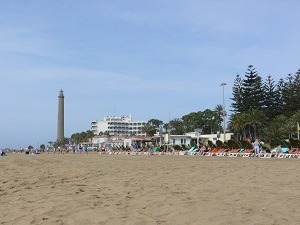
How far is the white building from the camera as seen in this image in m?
182

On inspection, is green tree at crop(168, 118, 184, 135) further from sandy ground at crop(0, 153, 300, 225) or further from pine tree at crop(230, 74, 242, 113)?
sandy ground at crop(0, 153, 300, 225)

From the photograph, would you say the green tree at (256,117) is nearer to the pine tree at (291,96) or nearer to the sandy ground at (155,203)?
the pine tree at (291,96)

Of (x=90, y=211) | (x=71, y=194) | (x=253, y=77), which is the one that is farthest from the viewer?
(x=253, y=77)

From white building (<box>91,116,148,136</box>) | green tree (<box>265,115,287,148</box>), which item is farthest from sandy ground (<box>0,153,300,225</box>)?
white building (<box>91,116,148,136</box>)

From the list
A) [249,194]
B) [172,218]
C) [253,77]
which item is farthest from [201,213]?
[253,77]

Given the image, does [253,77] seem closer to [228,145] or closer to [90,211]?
[228,145]

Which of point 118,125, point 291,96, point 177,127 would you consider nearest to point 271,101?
point 291,96

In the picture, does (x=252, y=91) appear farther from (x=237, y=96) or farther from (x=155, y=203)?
(x=155, y=203)

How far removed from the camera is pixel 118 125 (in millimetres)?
184625

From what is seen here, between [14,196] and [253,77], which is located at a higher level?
[253,77]

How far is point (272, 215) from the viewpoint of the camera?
5.02 m

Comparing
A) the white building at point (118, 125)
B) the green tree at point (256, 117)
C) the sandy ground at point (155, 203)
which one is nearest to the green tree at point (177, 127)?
the white building at point (118, 125)

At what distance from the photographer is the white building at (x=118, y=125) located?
182250mm

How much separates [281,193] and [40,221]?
384cm
